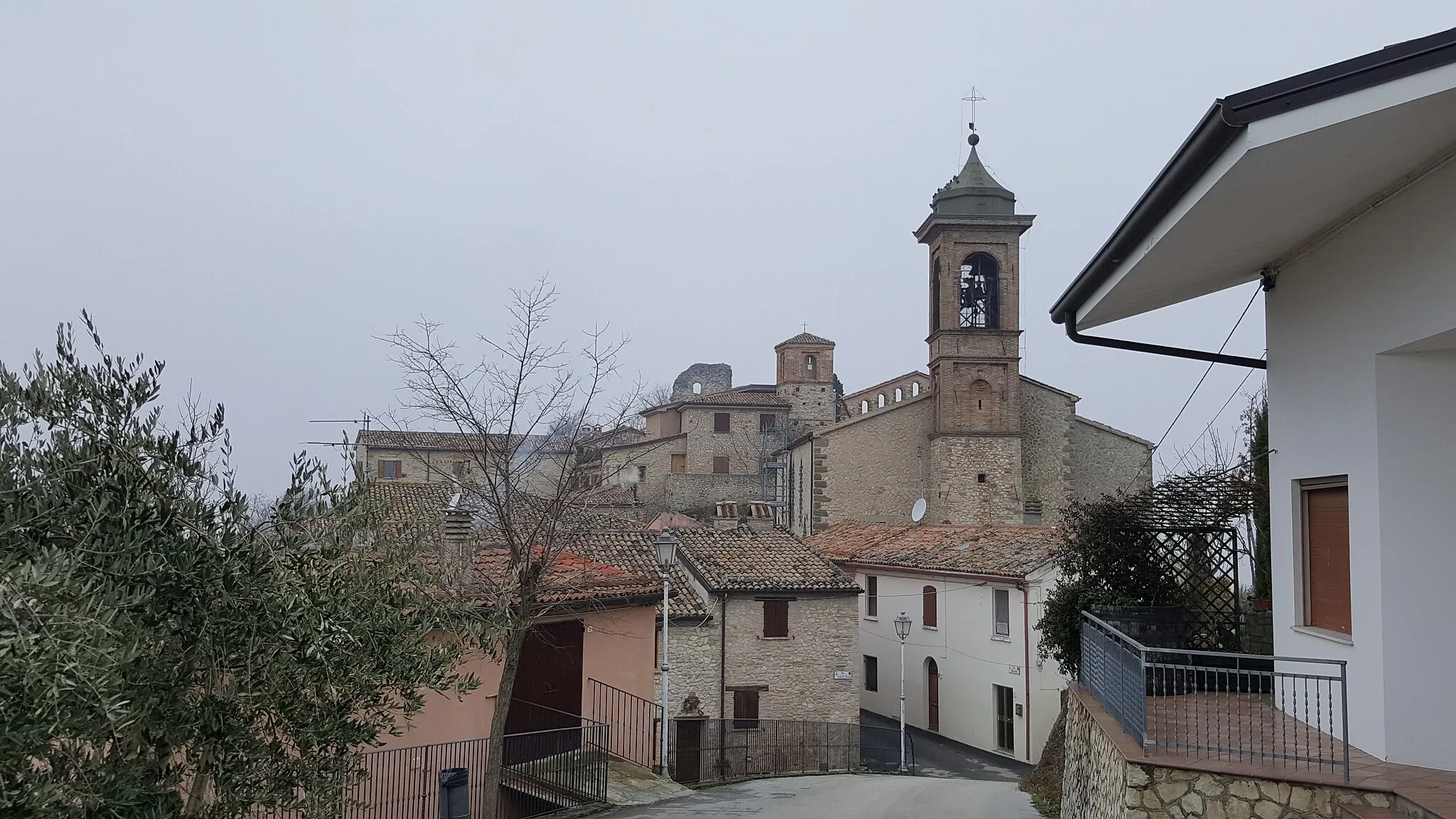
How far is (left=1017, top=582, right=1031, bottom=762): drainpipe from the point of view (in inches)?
1083

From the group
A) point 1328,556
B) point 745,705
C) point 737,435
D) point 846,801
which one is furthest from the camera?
point 737,435

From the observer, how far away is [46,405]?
20.3ft

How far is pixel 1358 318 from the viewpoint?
7.35m

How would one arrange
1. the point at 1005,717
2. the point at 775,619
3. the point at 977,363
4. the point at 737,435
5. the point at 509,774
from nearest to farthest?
the point at 509,774
the point at 775,619
the point at 1005,717
the point at 977,363
the point at 737,435

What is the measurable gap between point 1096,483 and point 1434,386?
4007 cm

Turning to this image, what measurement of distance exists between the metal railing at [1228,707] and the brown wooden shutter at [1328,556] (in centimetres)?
39

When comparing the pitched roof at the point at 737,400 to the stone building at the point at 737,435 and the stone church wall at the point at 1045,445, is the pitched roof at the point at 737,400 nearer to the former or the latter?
the stone building at the point at 737,435

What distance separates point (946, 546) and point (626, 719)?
17.5 metres

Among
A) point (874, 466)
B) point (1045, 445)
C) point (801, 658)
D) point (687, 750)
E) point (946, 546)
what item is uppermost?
point (1045, 445)

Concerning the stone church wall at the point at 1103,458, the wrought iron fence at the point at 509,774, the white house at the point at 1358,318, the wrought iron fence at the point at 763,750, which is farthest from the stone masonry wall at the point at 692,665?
the stone church wall at the point at 1103,458

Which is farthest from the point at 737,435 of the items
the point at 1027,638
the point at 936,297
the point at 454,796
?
the point at 454,796

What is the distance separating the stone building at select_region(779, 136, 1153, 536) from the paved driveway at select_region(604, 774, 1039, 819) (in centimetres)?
2263

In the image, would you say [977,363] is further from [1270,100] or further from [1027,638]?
[1270,100]

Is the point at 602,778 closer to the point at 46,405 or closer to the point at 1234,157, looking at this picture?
the point at 46,405
